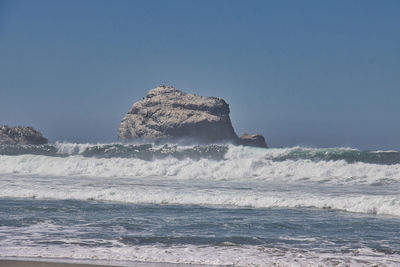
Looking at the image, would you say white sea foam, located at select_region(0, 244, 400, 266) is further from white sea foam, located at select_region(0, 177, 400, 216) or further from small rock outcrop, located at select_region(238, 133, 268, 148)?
small rock outcrop, located at select_region(238, 133, 268, 148)

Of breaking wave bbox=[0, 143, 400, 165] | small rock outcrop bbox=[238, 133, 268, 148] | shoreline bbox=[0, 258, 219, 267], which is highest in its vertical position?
small rock outcrop bbox=[238, 133, 268, 148]

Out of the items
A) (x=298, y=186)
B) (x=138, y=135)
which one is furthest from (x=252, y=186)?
(x=138, y=135)

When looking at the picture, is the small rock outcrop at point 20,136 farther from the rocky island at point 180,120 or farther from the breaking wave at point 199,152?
the breaking wave at point 199,152

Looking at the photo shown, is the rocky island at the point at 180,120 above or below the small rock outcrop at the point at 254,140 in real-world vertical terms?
above

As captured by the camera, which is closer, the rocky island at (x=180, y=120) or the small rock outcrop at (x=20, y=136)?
the small rock outcrop at (x=20, y=136)

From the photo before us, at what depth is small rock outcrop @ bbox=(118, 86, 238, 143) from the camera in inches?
3260

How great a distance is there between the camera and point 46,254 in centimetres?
743

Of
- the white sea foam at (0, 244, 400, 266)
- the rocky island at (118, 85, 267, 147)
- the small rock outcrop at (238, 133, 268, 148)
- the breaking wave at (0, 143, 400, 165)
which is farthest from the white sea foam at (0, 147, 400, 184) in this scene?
the rocky island at (118, 85, 267, 147)

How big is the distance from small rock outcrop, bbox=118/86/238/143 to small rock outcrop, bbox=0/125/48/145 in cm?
2067

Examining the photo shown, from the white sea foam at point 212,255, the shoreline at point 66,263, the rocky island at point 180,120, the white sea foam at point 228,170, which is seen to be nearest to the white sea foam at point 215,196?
the white sea foam at point 228,170

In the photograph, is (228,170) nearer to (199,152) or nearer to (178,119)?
(199,152)

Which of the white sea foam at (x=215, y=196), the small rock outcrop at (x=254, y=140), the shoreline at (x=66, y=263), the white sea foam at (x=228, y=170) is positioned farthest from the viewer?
the small rock outcrop at (x=254, y=140)

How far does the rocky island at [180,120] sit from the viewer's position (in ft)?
271

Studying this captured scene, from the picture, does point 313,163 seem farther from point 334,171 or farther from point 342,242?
point 342,242
